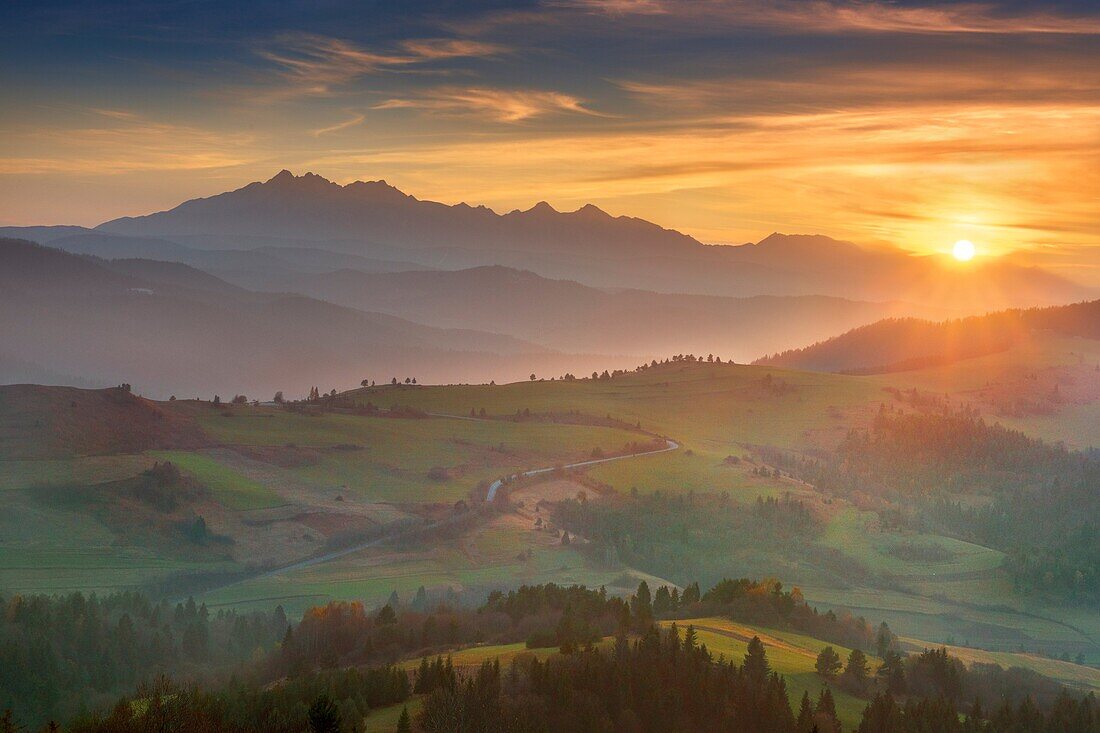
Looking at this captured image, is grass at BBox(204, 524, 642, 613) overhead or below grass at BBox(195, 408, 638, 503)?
below

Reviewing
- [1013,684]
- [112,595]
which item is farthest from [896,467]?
[112,595]

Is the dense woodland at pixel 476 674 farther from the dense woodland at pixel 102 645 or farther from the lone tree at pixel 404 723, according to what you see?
the lone tree at pixel 404 723

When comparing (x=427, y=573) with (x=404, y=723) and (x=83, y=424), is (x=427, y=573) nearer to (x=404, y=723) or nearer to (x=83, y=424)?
(x=83, y=424)

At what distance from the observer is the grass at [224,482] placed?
129 meters

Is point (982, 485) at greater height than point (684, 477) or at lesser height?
lesser

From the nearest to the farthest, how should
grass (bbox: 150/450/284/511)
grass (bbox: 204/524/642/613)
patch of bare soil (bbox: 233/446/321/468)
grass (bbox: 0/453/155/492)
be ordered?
grass (bbox: 204/524/642/613) < grass (bbox: 0/453/155/492) < grass (bbox: 150/450/284/511) < patch of bare soil (bbox: 233/446/321/468)

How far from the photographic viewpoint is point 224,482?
132 meters

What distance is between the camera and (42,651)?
265 ft

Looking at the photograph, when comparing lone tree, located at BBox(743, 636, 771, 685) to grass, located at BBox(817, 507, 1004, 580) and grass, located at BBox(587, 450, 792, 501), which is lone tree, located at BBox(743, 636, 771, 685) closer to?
grass, located at BBox(817, 507, 1004, 580)

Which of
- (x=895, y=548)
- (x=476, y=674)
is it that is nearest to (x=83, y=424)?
(x=476, y=674)

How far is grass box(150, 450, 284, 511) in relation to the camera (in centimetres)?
12888

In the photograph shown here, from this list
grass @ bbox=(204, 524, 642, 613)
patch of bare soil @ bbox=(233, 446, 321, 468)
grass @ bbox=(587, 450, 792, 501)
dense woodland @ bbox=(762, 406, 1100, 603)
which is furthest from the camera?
grass @ bbox=(587, 450, 792, 501)

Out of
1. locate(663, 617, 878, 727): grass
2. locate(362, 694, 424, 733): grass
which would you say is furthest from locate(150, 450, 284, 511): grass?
locate(362, 694, 424, 733): grass

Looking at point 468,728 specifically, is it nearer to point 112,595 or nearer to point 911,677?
point 911,677
